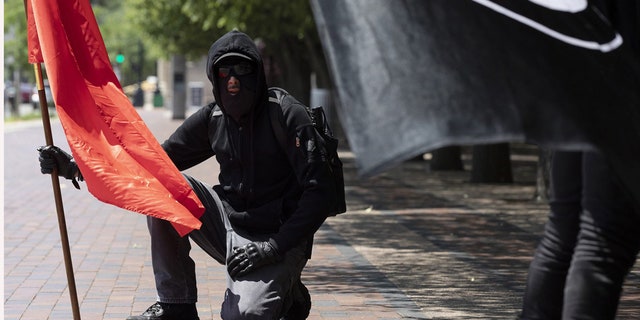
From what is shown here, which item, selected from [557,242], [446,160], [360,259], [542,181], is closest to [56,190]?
[557,242]

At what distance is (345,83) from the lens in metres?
2.74

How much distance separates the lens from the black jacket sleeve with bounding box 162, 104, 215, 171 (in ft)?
18.4

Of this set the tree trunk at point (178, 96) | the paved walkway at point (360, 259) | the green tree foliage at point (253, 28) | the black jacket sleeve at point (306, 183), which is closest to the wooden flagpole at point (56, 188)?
the black jacket sleeve at point (306, 183)

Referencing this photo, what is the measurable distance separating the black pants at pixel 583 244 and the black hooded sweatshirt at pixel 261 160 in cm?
171

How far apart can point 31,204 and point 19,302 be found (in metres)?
6.23

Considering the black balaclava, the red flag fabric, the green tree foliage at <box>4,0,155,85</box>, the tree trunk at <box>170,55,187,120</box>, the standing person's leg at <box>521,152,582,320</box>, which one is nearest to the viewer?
the standing person's leg at <box>521,152,582,320</box>

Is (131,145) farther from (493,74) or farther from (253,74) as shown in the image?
(493,74)

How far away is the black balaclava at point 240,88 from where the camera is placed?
538 centimetres

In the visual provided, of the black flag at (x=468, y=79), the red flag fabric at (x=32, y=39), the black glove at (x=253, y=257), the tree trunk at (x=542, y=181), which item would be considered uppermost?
the black flag at (x=468, y=79)

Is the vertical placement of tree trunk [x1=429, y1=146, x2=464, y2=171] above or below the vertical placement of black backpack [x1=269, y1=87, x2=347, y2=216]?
below

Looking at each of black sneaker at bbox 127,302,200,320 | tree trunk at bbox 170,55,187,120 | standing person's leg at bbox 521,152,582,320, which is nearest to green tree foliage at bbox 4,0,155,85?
tree trunk at bbox 170,55,187,120

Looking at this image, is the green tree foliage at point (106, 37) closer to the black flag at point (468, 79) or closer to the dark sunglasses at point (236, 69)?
the dark sunglasses at point (236, 69)

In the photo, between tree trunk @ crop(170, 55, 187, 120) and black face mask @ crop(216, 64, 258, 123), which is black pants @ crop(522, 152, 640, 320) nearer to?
black face mask @ crop(216, 64, 258, 123)

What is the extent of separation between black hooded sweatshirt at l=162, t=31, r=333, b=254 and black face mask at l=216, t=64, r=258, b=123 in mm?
26
